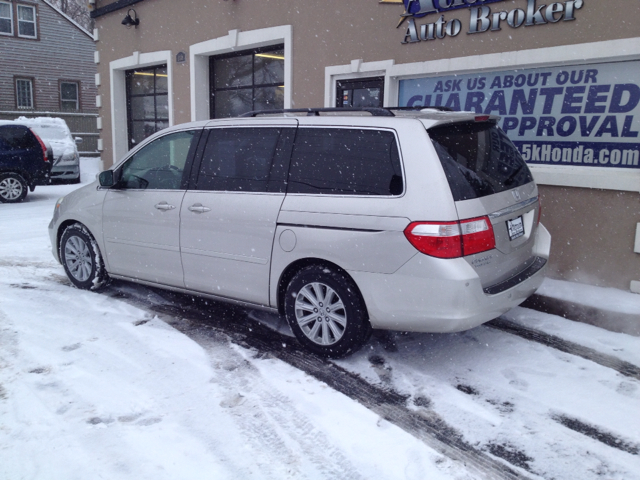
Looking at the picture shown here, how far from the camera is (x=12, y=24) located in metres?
26.9

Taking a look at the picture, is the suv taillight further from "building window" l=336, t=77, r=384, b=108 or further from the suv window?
the suv window

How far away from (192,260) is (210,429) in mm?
1884

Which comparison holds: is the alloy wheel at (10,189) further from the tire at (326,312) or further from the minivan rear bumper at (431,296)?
the minivan rear bumper at (431,296)

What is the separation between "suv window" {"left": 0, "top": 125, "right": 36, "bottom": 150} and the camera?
12781 mm

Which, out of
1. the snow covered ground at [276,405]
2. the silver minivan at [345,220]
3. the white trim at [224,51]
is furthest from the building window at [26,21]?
the snow covered ground at [276,405]

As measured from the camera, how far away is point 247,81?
1017 centimetres

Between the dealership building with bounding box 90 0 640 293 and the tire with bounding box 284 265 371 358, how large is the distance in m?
3.18

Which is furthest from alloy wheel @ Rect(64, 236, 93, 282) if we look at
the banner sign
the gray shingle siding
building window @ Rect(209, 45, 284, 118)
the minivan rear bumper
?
the gray shingle siding

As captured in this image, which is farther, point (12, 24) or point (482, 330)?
point (12, 24)

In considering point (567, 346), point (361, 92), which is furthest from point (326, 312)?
point (361, 92)

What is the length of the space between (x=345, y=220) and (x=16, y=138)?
12.0m

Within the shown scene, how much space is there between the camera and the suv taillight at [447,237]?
11.3 ft

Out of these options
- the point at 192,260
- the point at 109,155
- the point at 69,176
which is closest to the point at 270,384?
the point at 192,260

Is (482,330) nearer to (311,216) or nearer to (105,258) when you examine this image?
(311,216)
